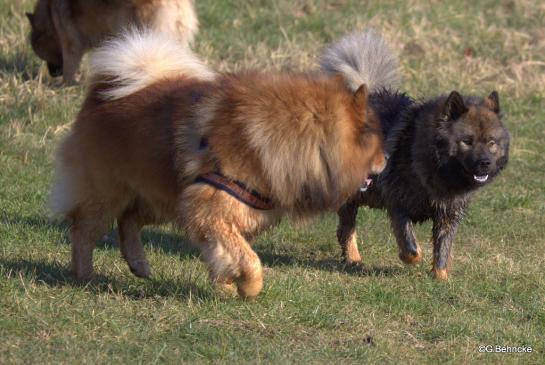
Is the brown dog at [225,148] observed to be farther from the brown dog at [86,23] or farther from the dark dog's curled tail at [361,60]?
the brown dog at [86,23]

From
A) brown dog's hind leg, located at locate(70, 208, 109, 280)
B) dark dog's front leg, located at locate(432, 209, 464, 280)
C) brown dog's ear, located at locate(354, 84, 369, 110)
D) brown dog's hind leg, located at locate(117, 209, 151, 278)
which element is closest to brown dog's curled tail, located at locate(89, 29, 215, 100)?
brown dog's hind leg, located at locate(70, 208, 109, 280)

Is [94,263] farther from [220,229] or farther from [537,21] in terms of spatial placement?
[537,21]

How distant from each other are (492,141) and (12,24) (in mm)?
8059

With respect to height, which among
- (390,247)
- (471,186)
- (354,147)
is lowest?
(390,247)

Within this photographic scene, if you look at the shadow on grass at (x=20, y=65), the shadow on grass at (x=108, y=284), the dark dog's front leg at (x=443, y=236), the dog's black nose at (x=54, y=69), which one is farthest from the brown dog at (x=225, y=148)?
the dog's black nose at (x=54, y=69)

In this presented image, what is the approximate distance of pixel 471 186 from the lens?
22.2ft

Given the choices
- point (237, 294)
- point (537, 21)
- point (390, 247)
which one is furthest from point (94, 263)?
point (537, 21)

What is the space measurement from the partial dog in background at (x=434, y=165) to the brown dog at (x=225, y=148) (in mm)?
1406

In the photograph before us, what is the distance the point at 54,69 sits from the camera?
37.4 ft

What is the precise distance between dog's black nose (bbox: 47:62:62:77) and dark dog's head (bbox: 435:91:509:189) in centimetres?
601

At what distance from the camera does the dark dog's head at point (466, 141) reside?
6.62m

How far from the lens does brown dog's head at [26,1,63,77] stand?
11.4 meters

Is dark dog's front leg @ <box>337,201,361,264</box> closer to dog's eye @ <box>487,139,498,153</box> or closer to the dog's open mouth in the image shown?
the dog's open mouth

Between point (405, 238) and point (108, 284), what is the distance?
2.20 meters
